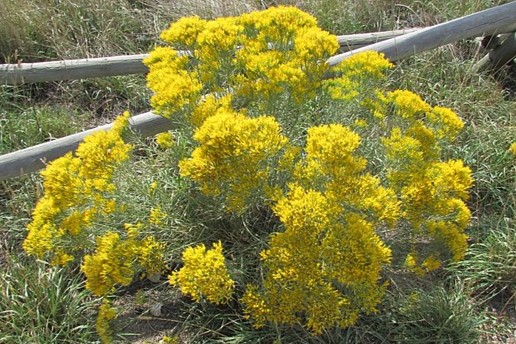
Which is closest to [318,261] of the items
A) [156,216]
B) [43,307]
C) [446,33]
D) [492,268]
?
[156,216]

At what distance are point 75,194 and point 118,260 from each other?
1.22 feet

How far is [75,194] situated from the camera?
8.70 feet

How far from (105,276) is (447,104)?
303 centimetres

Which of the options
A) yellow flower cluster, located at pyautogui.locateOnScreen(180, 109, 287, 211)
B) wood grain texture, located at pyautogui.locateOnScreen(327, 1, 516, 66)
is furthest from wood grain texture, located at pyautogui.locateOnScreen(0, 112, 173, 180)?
wood grain texture, located at pyautogui.locateOnScreen(327, 1, 516, 66)

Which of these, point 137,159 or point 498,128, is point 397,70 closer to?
point 498,128

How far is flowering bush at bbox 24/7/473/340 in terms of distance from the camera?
7.89ft

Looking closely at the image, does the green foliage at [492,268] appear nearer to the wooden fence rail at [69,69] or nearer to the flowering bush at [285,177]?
the flowering bush at [285,177]

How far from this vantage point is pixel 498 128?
420cm

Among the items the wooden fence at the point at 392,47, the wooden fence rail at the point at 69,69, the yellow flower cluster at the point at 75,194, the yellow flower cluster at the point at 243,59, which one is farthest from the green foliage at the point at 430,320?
the wooden fence rail at the point at 69,69

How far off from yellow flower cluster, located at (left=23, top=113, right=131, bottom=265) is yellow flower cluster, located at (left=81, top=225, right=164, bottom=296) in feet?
0.47

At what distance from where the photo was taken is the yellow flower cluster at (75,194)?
264 centimetres

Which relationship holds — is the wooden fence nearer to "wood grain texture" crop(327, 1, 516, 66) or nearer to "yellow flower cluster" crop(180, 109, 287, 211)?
"wood grain texture" crop(327, 1, 516, 66)

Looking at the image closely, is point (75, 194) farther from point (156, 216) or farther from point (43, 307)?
point (43, 307)

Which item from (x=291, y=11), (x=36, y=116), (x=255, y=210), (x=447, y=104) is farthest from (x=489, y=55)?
(x=36, y=116)
